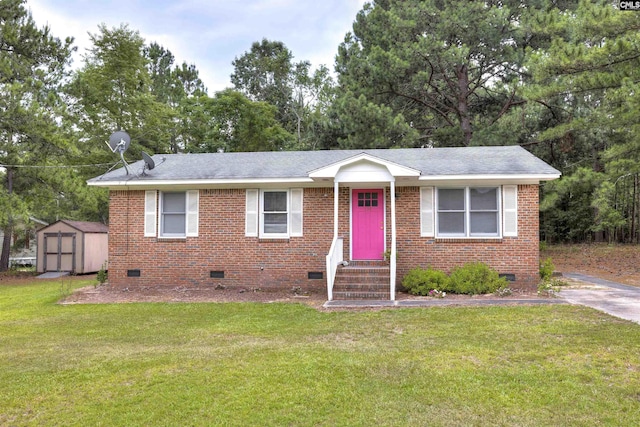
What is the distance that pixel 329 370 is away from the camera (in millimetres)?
5281

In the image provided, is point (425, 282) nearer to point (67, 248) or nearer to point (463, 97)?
point (463, 97)

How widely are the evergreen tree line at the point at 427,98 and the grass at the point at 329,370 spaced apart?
28.2ft

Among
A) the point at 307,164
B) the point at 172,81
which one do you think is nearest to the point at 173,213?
the point at 307,164

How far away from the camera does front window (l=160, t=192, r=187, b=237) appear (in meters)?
Result: 12.8

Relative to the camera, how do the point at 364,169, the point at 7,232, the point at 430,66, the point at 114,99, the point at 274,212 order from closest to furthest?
the point at 364,169 → the point at 274,212 → the point at 7,232 → the point at 430,66 → the point at 114,99

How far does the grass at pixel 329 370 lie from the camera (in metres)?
4.18

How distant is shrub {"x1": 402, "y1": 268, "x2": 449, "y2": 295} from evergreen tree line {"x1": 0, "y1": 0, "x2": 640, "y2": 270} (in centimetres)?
699

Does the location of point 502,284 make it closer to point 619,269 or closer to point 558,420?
point 558,420

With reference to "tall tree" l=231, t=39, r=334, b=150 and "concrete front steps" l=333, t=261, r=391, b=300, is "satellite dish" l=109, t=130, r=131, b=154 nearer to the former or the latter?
"concrete front steps" l=333, t=261, r=391, b=300

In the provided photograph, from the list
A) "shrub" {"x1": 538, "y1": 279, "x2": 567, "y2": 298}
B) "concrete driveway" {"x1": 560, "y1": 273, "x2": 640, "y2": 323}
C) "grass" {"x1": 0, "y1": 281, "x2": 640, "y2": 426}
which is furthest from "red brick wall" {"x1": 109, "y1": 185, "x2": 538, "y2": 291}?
"grass" {"x1": 0, "y1": 281, "x2": 640, "y2": 426}

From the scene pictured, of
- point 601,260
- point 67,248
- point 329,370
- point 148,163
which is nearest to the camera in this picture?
point 329,370

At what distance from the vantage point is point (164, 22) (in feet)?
72.9

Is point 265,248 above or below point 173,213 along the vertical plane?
below

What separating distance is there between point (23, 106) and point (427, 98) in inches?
678
